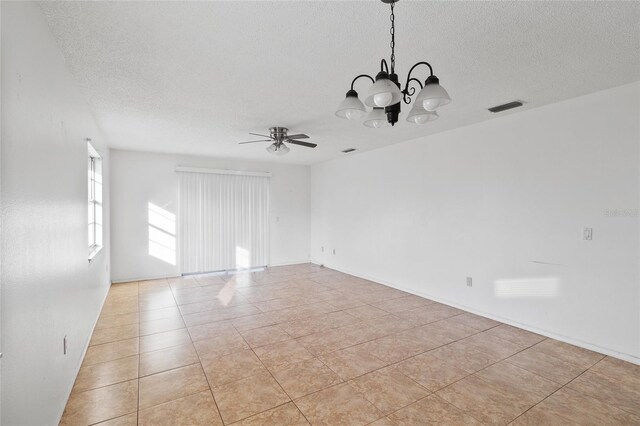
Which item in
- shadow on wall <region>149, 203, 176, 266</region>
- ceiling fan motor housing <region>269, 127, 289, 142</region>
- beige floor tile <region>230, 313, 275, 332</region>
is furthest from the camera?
shadow on wall <region>149, 203, 176, 266</region>

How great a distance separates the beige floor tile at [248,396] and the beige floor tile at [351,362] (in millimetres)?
553

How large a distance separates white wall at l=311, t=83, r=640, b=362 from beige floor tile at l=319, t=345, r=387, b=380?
2.01 meters

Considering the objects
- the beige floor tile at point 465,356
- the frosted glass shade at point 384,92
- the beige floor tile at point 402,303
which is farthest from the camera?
the beige floor tile at point 402,303

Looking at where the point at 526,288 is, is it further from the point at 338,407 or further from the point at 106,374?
the point at 106,374

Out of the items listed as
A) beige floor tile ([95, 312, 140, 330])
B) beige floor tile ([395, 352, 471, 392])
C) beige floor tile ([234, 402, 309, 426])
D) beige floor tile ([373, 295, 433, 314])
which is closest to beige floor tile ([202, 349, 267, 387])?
beige floor tile ([234, 402, 309, 426])

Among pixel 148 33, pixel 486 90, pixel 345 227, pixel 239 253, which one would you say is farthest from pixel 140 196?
pixel 486 90

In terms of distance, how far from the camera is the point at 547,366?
2.76 metres

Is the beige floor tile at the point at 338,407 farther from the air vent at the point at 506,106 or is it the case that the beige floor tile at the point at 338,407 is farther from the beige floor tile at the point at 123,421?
the air vent at the point at 506,106

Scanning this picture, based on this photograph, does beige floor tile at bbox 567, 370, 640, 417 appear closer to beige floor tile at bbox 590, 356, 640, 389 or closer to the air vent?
beige floor tile at bbox 590, 356, 640, 389

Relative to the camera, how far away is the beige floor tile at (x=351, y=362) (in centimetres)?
264

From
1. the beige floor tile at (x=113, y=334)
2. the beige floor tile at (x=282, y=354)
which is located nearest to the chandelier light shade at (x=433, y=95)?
the beige floor tile at (x=282, y=354)

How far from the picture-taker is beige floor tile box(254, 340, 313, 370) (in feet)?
9.22

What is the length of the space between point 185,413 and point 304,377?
3.02 feet

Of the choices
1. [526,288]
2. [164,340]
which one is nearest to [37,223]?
[164,340]
